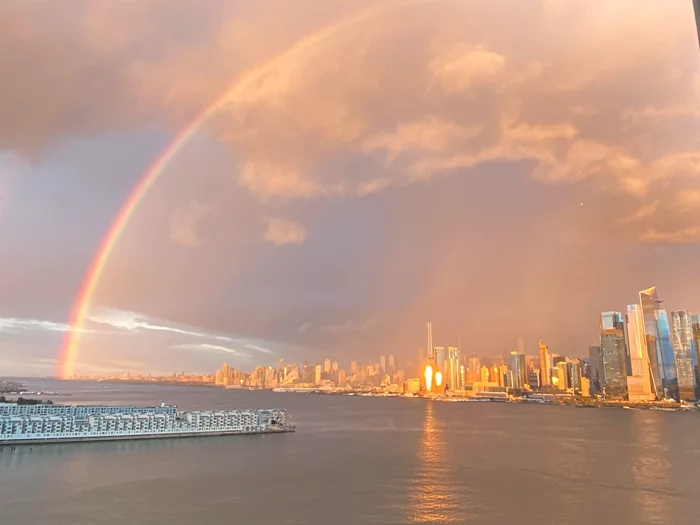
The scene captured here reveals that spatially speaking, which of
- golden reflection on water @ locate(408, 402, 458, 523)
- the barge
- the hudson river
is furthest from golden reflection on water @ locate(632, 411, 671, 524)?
the barge

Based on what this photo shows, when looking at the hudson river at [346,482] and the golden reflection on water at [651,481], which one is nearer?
the hudson river at [346,482]

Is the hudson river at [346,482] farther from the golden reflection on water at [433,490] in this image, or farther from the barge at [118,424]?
the barge at [118,424]

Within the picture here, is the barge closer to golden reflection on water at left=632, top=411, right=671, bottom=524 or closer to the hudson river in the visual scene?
the hudson river

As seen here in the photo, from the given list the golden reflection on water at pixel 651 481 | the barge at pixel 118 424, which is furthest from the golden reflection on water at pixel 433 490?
the barge at pixel 118 424

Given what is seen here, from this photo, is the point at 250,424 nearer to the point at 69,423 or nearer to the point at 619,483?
the point at 69,423

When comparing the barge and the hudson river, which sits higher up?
the barge

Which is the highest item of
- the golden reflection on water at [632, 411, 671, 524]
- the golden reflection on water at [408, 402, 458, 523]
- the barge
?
the barge

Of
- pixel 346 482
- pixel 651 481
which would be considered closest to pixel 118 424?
pixel 346 482
